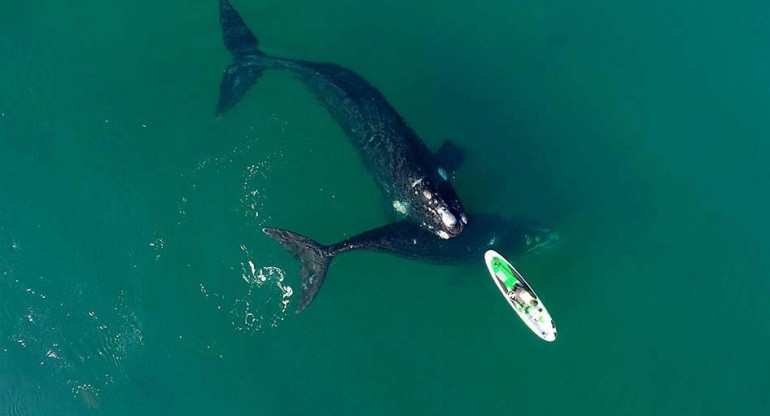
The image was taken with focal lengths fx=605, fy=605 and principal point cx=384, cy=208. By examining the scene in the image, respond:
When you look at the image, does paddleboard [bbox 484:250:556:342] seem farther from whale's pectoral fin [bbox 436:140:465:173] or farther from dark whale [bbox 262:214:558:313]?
whale's pectoral fin [bbox 436:140:465:173]

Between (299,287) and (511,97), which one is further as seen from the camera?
(511,97)

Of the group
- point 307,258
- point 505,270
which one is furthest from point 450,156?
point 307,258

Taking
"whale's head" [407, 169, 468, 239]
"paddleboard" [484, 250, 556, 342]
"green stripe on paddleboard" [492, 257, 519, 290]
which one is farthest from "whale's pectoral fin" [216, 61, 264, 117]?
"green stripe on paddleboard" [492, 257, 519, 290]

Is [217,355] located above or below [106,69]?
below

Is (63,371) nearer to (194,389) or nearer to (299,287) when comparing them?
(194,389)

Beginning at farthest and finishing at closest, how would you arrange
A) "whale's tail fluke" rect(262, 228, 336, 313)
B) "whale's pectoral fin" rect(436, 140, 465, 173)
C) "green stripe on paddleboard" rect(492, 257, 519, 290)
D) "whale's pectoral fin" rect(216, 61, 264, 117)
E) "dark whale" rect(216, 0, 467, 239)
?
"whale's pectoral fin" rect(216, 61, 264, 117) < "whale's pectoral fin" rect(436, 140, 465, 173) < "dark whale" rect(216, 0, 467, 239) < "green stripe on paddleboard" rect(492, 257, 519, 290) < "whale's tail fluke" rect(262, 228, 336, 313)

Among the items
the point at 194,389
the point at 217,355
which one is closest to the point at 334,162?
the point at 217,355

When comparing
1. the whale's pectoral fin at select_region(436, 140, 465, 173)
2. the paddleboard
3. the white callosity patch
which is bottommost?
the paddleboard

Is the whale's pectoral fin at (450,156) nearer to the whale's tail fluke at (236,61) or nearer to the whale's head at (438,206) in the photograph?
the whale's head at (438,206)
